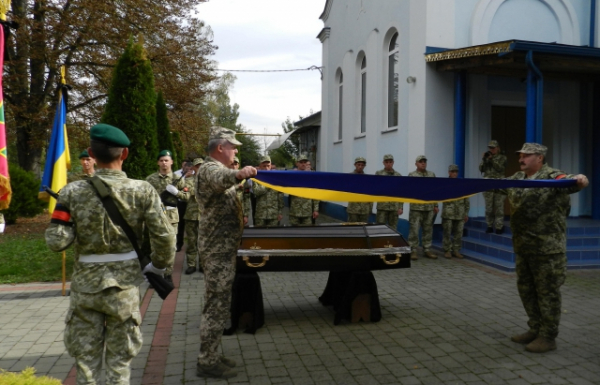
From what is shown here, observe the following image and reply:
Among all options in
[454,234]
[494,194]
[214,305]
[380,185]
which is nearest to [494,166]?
[494,194]

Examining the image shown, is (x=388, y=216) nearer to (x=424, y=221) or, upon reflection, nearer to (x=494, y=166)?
(x=424, y=221)

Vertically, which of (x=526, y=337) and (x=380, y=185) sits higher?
(x=380, y=185)

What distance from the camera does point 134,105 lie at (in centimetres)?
912

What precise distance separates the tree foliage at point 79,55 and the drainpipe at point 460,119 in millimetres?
10624

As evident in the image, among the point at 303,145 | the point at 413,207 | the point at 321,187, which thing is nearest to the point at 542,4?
the point at 413,207

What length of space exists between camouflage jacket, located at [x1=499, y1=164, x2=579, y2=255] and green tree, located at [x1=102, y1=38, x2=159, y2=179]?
256 inches

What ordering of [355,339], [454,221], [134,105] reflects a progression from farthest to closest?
1. [454,221]
2. [134,105]
3. [355,339]

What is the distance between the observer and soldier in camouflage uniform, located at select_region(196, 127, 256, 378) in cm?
439

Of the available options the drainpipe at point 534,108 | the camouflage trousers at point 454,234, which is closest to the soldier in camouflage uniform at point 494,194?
the camouflage trousers at point 454,234

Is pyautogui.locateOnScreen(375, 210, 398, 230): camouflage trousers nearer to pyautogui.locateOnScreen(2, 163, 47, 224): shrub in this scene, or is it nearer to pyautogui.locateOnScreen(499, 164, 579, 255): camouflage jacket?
pyautogui.locateOnScreen(499, 164, 579, 255): camouflage jacket

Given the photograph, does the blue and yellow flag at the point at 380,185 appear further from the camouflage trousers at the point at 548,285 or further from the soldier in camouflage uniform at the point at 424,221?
the soldier in camouflage uniform at the point at 424,221

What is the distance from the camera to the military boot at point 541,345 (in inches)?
195

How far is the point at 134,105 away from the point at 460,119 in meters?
6.54

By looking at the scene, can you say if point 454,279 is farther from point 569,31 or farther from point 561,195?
point 569,31
